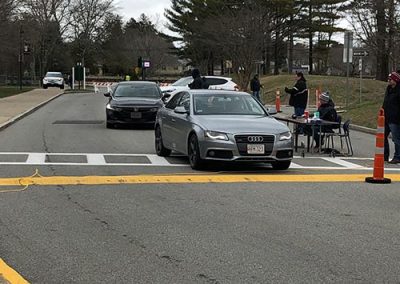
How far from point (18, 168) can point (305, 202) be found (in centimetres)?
541

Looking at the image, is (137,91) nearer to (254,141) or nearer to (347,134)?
(347,134)

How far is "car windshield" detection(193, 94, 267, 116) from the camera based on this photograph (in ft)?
39.6

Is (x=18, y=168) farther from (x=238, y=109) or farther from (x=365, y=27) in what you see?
(x=365, y=27)

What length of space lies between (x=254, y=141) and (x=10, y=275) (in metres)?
6.16

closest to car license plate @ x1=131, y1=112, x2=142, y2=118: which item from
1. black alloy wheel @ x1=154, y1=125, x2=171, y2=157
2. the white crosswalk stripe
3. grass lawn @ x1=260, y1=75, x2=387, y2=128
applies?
black alloy wheel @ x1=154, y1=125, x2=171, y2=157

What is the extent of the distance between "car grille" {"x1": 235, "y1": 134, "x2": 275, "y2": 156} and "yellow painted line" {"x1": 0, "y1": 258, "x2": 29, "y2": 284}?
5.80m

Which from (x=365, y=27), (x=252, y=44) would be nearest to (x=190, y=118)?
(x=365, y=27)

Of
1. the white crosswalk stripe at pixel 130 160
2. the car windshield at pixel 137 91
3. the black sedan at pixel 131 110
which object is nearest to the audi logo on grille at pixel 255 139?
the white crosswalk stripe at pixel 130 160

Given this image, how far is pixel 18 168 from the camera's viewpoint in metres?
11.3

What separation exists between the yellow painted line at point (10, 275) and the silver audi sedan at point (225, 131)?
5.72m

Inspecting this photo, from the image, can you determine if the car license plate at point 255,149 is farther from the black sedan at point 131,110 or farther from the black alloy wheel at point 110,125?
the black alloy wheel at point 110,125

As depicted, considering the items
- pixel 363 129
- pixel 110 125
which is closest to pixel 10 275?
pixel 110 125

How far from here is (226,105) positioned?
12266 mm

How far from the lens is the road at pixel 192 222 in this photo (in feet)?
18.1
